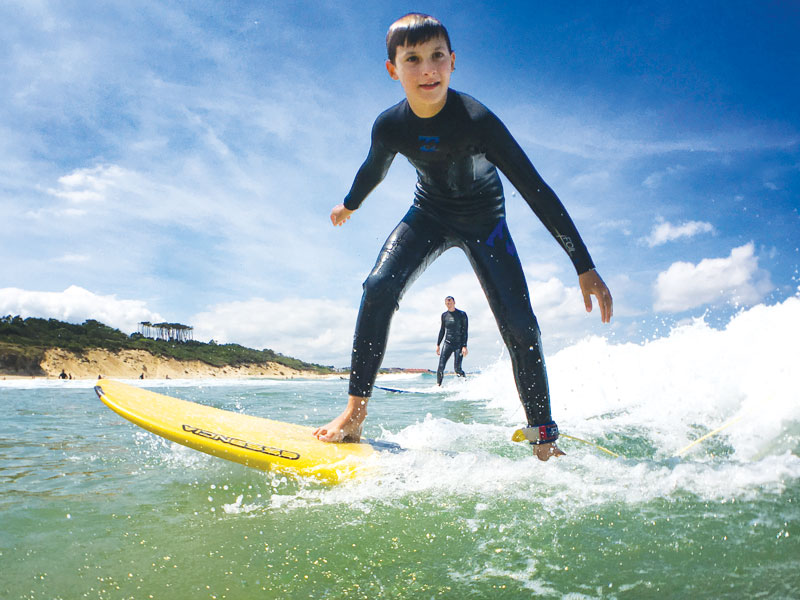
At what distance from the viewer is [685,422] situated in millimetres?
4262

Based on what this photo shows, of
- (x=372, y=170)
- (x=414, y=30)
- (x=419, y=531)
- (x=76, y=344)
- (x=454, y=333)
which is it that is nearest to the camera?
(x=419, y=531)

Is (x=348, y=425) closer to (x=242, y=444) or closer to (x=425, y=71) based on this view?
(x=242, y=444)

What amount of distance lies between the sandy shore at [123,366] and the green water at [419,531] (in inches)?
1718

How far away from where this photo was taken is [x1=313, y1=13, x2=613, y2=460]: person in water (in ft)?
8.64

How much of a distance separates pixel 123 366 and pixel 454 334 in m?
41.4

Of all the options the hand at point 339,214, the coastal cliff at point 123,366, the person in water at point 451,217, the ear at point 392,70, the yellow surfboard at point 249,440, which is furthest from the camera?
the coastal cliff at point 123,366

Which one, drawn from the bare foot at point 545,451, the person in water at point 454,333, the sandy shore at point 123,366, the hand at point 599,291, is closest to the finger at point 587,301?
the hand at point 599,291

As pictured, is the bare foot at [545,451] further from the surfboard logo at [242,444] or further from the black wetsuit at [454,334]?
the black wetsuit at [454,334]

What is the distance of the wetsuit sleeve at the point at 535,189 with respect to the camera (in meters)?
2.70

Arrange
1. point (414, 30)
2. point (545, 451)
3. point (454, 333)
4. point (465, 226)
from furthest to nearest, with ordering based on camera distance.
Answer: point (454, 333)
point (465, 226)
point (545, 451)
point (414, 30)

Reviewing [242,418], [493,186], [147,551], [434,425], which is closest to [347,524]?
[147,551]

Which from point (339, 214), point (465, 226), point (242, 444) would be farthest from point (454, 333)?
point (242, 444)

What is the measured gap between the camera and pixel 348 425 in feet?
9.71

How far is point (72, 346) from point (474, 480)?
4805 centimetres
